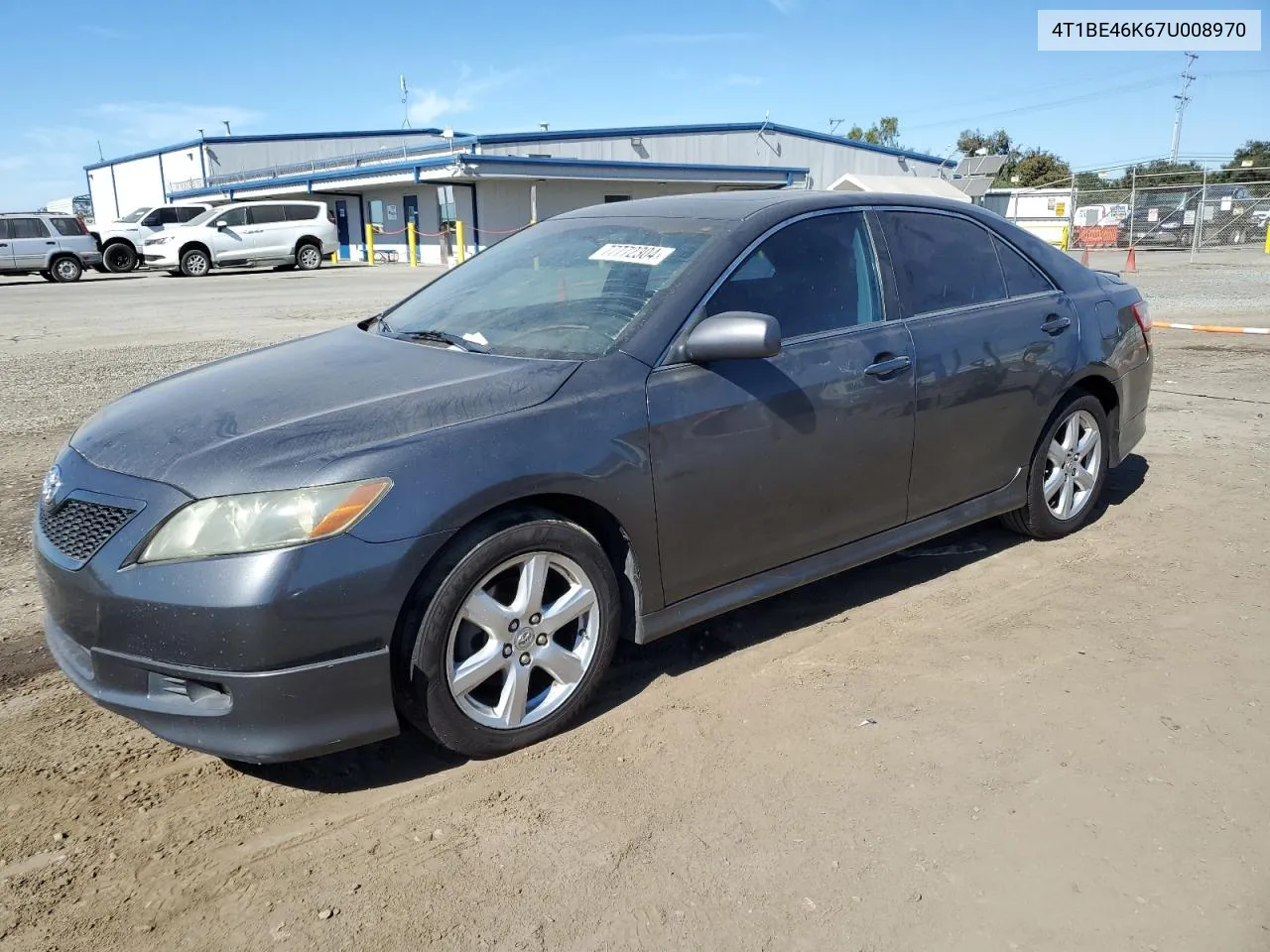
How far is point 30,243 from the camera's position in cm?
2516

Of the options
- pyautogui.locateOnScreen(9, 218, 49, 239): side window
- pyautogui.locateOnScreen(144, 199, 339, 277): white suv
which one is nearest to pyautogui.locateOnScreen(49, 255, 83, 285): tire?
pyautogui.locateOnScreen(9, 218, 49, 239): side window

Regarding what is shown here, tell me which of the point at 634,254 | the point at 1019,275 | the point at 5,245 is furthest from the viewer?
the point at 5,245

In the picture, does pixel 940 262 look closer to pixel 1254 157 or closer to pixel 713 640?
pixel 713 640

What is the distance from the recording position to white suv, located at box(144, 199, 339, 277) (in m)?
27.1

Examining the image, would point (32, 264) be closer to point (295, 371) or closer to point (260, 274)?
point (260, 274)

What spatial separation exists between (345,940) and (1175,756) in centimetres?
238

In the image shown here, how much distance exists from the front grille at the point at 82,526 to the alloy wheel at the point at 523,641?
3.15ft

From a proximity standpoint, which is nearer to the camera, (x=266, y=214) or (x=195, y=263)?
(x=195, y=263)

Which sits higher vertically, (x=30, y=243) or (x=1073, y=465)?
(x=30, y=243)

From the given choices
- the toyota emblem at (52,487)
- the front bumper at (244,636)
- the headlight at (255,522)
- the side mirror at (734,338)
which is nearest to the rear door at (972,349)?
the side mirror at (734,338)

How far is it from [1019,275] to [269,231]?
27.7 m

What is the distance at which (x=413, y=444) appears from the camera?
279 centimetres

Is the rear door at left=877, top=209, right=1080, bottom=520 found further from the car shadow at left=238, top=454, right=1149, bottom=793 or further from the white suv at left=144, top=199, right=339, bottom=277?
the white suv at left=144, top=199, right=339, bottom=277

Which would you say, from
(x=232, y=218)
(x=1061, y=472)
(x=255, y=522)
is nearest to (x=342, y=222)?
(x=232, y=218)
